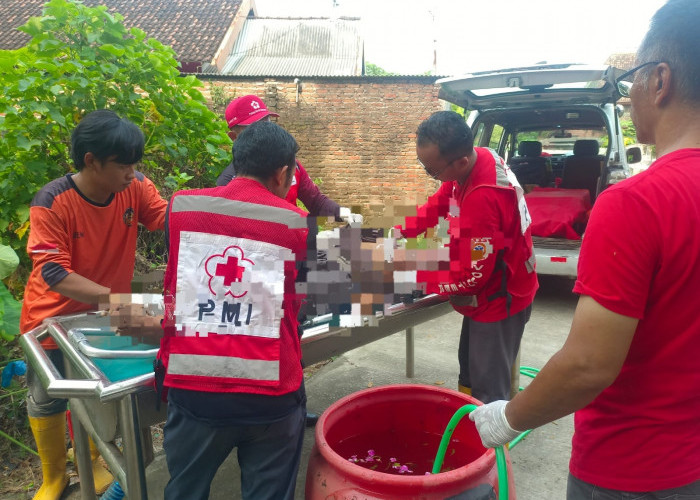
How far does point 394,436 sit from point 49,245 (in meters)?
1.53

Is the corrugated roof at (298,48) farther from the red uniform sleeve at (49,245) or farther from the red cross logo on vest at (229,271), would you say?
the red cross logo on vest at (229,271)

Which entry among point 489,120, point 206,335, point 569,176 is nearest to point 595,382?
point 206,335

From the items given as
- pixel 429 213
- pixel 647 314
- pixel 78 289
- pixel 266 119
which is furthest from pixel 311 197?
pixel 647 314

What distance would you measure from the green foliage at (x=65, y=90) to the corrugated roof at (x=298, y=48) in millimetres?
10064

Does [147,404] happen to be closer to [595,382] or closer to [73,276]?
[73,276]

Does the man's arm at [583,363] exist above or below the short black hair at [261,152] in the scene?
below

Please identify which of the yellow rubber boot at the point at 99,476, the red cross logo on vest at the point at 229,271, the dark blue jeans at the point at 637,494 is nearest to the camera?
the dark blue jeans at the point at 637,494

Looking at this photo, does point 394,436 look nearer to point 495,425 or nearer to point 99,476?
point 495,425

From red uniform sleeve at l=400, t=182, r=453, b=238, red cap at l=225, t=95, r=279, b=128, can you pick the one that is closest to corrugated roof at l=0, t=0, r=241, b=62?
red cap at l=225, t=95, r=279, b=128

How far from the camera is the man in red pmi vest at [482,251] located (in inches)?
70.2

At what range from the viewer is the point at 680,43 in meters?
0.81

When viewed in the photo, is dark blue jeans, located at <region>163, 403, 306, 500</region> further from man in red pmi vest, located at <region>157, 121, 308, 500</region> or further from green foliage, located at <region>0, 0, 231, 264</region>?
green foliage, located at <region>0, 0, 231, 264</region>

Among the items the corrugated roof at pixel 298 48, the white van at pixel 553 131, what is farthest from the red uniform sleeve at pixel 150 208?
the corrugated roof at pixel 298 48

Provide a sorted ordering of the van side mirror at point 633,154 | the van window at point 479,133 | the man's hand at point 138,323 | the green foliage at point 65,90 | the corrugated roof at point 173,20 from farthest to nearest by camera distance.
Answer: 1. the corrugated roof at point 173,20
2. the van window at point 479,133
3. the van side mirror at point 633,154
4. the green foliage at point 65,90
5. the man's hand at point 138,323
